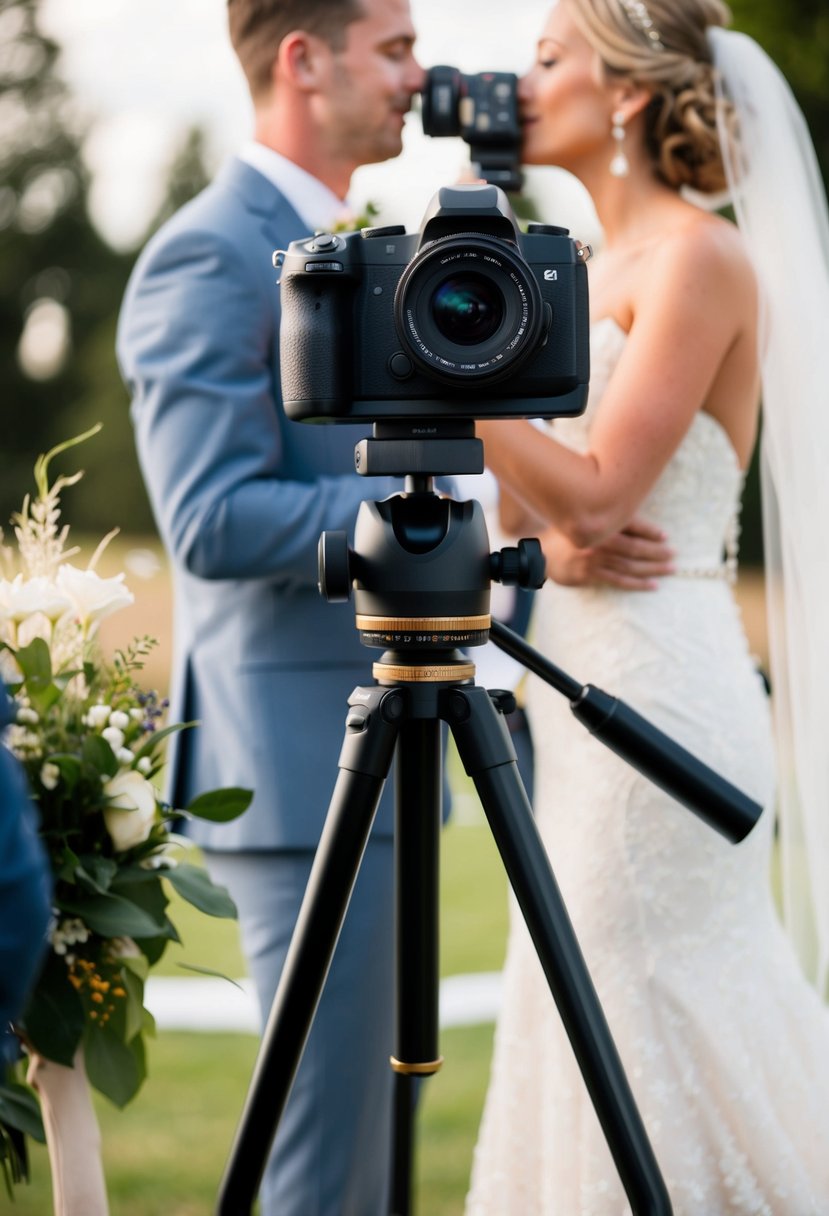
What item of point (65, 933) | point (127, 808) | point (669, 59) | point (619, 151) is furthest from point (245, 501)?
point (669, 59)

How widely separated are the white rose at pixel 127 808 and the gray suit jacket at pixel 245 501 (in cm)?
62

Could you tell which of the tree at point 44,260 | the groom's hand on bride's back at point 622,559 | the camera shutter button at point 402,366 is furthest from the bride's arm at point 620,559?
the tree at point 44,260

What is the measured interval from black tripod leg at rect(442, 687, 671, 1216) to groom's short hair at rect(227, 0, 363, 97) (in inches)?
56.3

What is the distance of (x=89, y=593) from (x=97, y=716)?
0.14 m

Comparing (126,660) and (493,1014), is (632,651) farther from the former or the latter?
(493,1014)

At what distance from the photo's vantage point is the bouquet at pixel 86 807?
169cm

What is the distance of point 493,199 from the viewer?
1561mm

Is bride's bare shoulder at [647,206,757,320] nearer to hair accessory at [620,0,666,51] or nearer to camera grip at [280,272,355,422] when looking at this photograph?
hair accessory at [620,0,666,51]

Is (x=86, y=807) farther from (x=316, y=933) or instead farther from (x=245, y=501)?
(x=245, y=501)

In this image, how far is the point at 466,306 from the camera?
157 centimetres

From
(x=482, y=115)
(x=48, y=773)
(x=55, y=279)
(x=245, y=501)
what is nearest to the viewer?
(x=48, y=773)

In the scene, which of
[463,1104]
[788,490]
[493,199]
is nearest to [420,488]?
[493,199]

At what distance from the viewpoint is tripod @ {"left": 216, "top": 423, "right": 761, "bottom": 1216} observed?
5.27 ft

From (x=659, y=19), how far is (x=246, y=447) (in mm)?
1012
